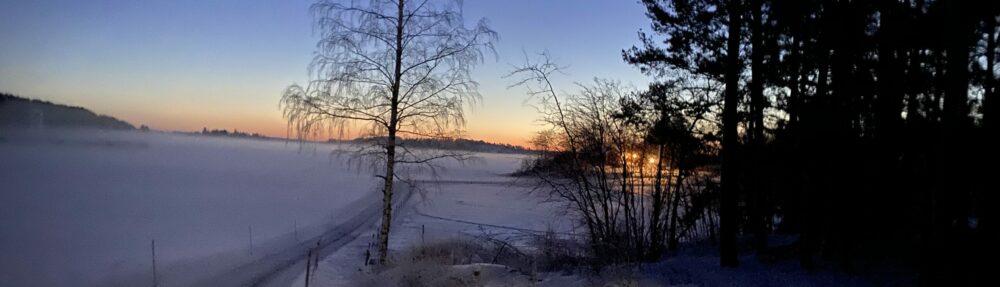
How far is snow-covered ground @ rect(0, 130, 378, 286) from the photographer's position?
613 inches

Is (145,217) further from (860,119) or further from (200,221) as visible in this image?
(860,119)

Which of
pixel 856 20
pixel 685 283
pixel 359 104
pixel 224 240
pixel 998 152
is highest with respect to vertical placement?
pixel 856 20

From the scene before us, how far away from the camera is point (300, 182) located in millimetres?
47750

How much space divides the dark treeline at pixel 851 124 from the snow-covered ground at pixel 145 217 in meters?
9.74

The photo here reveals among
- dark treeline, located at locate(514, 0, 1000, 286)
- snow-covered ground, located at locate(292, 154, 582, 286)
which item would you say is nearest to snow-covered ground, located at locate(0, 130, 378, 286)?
snow-covered ground, located at locate(292, 154, 582, 286)

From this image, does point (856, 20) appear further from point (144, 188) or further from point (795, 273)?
point (144, 188)

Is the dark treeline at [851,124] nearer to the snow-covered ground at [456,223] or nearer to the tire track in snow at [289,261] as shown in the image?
the snow-covered ground at [456,223]

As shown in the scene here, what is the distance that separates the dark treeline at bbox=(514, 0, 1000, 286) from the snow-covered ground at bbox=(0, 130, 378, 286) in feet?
32.0

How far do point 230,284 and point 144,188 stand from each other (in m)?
27.8

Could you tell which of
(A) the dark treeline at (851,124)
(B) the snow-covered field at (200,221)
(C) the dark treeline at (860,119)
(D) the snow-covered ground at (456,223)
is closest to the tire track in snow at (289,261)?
(B) the snow-covered field at (200,221)

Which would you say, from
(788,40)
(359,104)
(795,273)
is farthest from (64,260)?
(788,40)

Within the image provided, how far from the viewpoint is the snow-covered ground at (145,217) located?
15570 millimetres

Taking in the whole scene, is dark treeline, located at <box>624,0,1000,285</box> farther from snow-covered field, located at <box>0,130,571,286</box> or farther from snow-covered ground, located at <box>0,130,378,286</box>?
snow-covered ground, located at <box>0,130,378,286</box>

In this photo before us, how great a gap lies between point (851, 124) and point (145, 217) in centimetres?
2904
